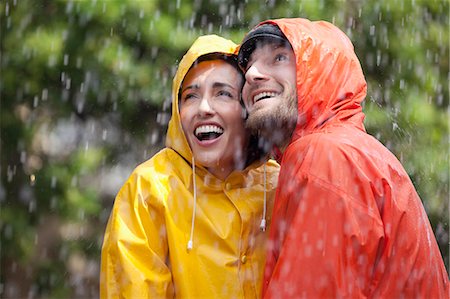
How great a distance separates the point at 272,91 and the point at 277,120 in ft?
0.64

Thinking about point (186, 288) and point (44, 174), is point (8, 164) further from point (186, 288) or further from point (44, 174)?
point (186, 288)

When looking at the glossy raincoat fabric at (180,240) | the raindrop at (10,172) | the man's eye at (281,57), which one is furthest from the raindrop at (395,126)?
the raindrop at (10,172)

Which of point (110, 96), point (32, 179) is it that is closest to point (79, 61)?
point (110, 96)

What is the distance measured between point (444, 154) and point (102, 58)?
289cm

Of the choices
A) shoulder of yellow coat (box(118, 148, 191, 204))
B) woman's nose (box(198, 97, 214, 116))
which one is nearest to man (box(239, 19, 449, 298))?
woman's nose (box(198, 97, 214, 116))

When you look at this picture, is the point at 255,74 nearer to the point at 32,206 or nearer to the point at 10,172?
the point at 32,206

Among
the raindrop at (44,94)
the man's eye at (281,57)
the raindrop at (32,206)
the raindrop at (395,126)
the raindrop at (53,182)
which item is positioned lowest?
the raindrop at (32,206)

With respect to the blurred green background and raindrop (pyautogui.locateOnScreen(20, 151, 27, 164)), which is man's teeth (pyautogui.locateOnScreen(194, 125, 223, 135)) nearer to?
the blurred green background

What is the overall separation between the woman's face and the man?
0.33 meters

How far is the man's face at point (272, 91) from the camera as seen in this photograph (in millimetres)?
4039

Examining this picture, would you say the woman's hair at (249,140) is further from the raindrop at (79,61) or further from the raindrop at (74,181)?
the raindrop at (74,181)

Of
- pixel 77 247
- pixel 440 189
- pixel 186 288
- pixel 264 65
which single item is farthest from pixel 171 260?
pixel 440 189

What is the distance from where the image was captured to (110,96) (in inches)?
262

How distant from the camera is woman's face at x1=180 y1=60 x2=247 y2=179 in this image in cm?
445
